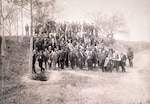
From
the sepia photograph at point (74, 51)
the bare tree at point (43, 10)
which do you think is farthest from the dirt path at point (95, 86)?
the bare tree at point (43, 10)

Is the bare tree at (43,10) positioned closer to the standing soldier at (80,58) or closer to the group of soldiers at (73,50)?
the group of soldiers at (73,50)

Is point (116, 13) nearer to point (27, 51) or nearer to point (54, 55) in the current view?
point (54, 55)

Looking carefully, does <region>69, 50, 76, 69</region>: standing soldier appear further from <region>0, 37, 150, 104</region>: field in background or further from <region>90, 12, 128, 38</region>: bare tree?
<region>90, 12, 128, 38</region>: bare tree

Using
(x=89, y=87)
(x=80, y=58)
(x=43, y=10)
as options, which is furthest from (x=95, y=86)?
(x=43, y=10)

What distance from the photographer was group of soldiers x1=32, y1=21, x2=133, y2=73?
4.12 m

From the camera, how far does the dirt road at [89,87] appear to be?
398 centimetres

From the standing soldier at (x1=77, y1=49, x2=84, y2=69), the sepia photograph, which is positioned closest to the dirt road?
the sepia photograph

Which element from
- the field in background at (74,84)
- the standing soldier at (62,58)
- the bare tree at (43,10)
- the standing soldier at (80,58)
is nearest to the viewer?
Answer: the field in background at (74,84)

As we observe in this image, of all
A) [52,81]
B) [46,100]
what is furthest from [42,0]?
[46,100]

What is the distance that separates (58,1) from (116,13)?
1068 millimetres

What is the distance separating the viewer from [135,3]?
4859mm

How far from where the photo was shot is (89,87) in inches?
170

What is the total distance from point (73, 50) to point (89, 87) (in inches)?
25.5

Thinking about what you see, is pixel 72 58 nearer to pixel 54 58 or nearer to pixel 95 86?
pixel 54 58
